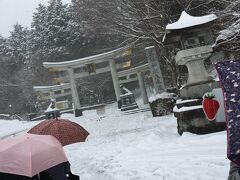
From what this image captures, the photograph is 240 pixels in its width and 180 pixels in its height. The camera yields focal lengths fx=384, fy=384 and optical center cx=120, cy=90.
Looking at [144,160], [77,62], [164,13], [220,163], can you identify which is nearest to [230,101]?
[220,163]

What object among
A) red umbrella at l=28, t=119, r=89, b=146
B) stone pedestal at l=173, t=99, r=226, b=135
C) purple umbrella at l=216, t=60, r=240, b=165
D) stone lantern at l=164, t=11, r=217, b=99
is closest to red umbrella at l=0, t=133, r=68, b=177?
purple umbrella at l=216, t=60, r=240, b=165

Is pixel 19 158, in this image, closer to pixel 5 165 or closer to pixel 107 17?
pixel 5 165

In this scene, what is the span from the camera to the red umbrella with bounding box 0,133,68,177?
422 cm

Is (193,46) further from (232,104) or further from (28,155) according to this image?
(232,104)

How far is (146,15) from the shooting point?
18.4 meters

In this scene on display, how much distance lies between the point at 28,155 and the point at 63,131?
4438mm

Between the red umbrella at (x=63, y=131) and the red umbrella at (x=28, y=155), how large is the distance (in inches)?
155

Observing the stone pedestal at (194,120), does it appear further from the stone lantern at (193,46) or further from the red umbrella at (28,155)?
the red umbrella at (28,155)

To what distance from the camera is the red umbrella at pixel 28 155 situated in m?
4.22

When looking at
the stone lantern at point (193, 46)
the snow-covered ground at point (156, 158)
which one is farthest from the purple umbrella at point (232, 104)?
the stone lantern at point (193, 46)

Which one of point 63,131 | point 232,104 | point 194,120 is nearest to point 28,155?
point 232,104

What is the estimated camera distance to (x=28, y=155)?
14.4ft

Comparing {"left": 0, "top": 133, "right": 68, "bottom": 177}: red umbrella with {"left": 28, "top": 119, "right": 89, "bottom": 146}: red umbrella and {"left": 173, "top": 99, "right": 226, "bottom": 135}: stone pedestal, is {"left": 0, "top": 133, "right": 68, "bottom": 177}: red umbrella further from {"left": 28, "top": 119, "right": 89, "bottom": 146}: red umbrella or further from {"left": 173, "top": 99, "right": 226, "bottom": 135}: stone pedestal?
{"left": 173, "top": 99, "right": 226, "bottom": 135}: stone pedestal

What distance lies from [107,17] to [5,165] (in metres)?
16.9
